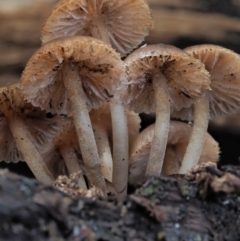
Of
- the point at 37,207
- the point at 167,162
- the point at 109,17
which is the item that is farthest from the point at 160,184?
the point at 109,17

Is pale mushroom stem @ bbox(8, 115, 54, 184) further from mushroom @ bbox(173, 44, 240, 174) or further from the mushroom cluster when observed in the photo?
mushroom @ bbox(173, 44, 240, 174)

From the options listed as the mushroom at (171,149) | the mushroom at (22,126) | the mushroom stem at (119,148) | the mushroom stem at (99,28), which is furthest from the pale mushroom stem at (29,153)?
the mushroom stem at (99,28)

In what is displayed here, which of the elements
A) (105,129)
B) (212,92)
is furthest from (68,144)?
(212,92)

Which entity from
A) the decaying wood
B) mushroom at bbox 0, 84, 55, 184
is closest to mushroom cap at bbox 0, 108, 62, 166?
mushroom at bbox 0, 84, 55, 184

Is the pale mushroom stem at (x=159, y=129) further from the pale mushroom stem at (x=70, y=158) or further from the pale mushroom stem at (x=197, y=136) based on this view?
the pale mushroom stem at (x=70, y=158)

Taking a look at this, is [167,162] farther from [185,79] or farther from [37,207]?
[37,207]

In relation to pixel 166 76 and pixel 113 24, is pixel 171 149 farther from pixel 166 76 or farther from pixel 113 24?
pixel 113 24
